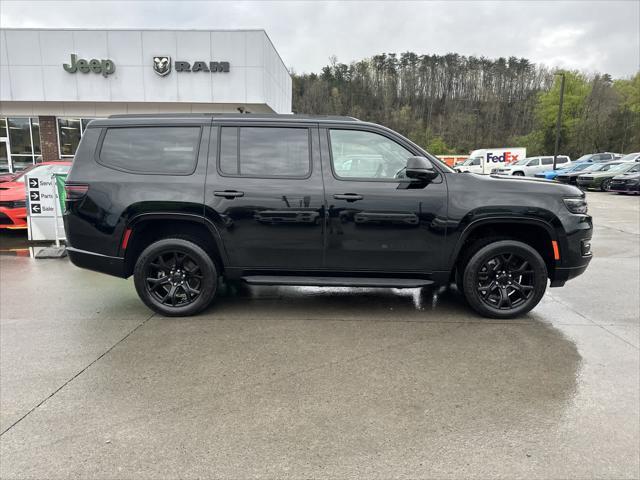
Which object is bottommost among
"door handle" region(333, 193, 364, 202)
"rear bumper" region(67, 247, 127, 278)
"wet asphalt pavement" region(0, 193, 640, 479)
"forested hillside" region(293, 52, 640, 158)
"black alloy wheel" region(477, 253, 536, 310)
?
"wet asphalt pavement" region(0, 193, 640, 479)

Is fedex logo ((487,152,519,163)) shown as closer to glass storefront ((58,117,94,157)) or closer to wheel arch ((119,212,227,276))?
glass storefront ((58,117,94,157))

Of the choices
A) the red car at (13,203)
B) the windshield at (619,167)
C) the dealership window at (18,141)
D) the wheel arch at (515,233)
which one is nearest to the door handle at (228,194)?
the wheel arch at (515,233)

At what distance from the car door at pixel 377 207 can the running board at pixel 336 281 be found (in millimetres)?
105

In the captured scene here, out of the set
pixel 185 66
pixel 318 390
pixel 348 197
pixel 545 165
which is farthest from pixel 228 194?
pixel 545 165

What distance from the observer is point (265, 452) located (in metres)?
2.52

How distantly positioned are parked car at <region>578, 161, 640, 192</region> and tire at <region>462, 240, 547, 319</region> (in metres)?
23.1

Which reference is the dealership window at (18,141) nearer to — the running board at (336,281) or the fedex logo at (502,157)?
the running board at (336,281)

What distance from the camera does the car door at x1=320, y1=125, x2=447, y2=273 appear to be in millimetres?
4434

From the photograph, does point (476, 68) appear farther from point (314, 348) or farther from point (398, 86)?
point (314, 348)

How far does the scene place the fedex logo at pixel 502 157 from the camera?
4238 cm

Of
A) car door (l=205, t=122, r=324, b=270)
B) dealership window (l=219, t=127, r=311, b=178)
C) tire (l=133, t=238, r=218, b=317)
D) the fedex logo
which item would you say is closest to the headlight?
car door (l=205, t=122, r=324, b=270)

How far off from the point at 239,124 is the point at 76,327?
2616 millimetres

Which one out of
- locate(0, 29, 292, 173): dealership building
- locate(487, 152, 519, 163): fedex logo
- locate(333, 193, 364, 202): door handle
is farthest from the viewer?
locate(487, 152, 519, 163): fedex logo

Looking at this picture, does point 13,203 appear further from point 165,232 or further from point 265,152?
point 265,152
